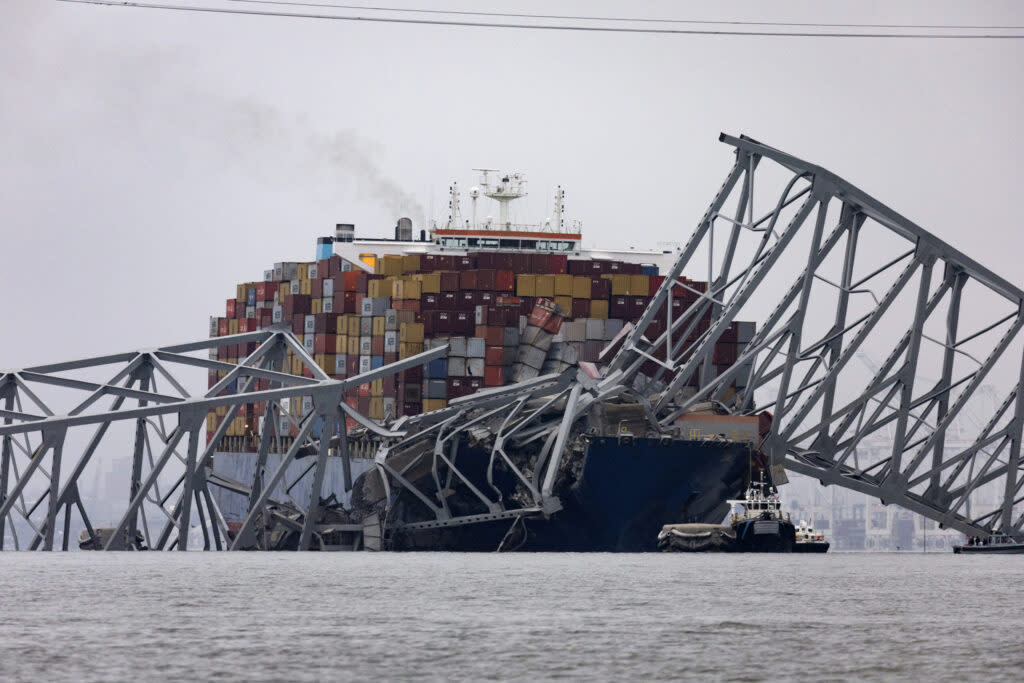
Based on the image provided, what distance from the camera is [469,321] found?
343 ft

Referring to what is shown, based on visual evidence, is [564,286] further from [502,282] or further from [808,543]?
[808,543]

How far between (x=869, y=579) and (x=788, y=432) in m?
17.0

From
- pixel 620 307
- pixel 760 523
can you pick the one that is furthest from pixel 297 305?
pixel 760 523

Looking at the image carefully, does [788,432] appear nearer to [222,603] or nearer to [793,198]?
[793,198]

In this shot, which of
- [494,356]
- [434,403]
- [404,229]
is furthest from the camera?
[404,229]

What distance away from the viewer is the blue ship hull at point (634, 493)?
3118 inches

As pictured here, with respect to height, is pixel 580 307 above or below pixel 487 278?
below

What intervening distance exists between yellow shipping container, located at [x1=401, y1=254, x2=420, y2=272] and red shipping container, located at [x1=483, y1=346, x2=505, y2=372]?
14.2 m

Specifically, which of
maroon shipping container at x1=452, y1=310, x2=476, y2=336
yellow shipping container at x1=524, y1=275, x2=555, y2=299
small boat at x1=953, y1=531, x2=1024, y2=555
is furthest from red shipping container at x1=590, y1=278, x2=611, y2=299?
small boat at x1=953, y1=531, x2=1024, y2=555

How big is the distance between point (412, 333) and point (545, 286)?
8392 millimetres

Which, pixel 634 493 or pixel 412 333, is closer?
pixel 634 493

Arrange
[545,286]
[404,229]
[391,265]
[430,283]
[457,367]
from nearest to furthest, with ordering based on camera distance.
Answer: [457,367] → [545,286] → [430,283] → [391,265] → [404,229]

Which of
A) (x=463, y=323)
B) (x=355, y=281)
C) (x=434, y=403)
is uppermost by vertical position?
(x=355, y=281)

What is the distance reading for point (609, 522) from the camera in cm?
8100
